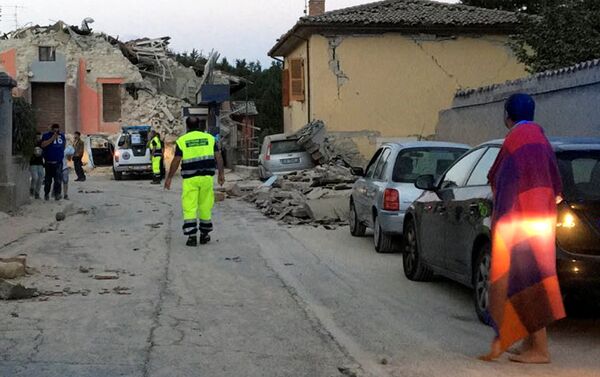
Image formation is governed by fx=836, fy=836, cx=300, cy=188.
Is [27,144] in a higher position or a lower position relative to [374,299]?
higher

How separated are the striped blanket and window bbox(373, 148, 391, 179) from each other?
638cm

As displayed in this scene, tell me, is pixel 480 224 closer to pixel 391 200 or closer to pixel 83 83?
pixel 391 200

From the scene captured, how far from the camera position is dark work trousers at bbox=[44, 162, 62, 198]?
1869 cm

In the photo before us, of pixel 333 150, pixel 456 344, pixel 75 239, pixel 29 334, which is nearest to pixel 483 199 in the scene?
pixel 456 344

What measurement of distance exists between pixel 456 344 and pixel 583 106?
364 inches

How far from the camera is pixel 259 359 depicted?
6066 millimetres

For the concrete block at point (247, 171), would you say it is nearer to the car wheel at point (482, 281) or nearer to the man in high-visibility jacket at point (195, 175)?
the man in high-visibility jacket at point (195, 175)

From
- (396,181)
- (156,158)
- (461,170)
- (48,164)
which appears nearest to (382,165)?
(396,181)

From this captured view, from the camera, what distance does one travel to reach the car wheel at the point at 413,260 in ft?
30.7

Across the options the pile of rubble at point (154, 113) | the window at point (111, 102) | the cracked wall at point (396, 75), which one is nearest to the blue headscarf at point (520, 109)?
the cracked wall at point (396, 75)

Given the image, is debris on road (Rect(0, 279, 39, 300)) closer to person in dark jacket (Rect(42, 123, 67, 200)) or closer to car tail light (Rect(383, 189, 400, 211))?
car tail light (Rect(383, 189, 400, 211))

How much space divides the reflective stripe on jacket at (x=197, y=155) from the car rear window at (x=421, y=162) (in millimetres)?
2763

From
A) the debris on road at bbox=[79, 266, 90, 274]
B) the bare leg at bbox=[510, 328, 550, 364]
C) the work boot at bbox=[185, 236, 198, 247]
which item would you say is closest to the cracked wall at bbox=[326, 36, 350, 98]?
the work boot at bbox=[185, 236, 198, 247]

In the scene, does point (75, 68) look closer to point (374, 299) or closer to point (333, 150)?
point (333, 150)
